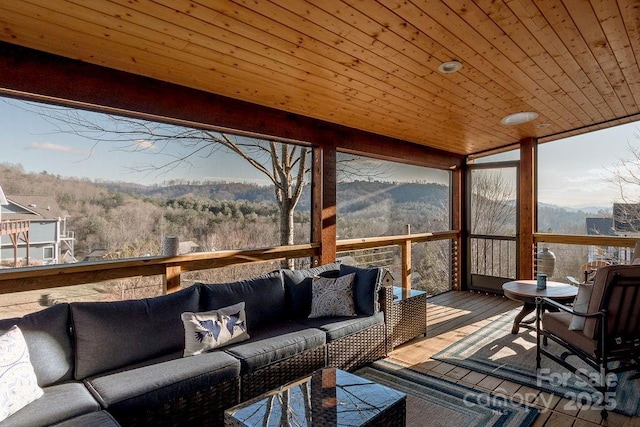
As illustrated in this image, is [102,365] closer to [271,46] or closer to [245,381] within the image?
[245,381]

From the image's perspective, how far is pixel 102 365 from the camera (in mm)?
2287

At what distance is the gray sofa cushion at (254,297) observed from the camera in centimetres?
296

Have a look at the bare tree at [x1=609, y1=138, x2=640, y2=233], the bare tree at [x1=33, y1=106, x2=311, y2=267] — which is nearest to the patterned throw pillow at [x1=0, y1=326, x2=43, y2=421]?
the bare tree at [x1=33, y1=106, x2=311, y2=267]

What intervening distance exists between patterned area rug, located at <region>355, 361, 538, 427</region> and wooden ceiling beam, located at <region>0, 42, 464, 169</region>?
104 inches

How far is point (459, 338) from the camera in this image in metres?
4.17

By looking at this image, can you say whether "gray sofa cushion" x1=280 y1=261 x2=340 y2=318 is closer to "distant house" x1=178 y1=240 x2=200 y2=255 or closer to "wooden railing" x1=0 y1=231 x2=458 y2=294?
"wooden railing" x1=0 y1=231 x2=458 y2=294

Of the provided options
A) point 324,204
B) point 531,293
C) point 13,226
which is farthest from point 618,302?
point 13,226

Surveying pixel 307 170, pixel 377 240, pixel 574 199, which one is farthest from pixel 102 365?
pixel 574 199

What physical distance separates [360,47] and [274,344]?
2.33m

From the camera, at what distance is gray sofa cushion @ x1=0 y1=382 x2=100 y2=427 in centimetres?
172

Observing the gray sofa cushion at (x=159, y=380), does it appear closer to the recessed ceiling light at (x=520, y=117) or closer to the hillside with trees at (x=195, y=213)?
the hillside with trees at (x=195, y=213)

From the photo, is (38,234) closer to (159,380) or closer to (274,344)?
(159,380)

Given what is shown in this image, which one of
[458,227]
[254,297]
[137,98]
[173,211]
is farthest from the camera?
[458,227]

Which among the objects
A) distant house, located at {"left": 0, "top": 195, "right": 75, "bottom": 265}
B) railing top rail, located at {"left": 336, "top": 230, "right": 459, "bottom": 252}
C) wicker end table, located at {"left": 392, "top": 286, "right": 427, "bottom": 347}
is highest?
distant house, located at {"left": 0, "top": 195, "right": 75, "bottom": 265}
